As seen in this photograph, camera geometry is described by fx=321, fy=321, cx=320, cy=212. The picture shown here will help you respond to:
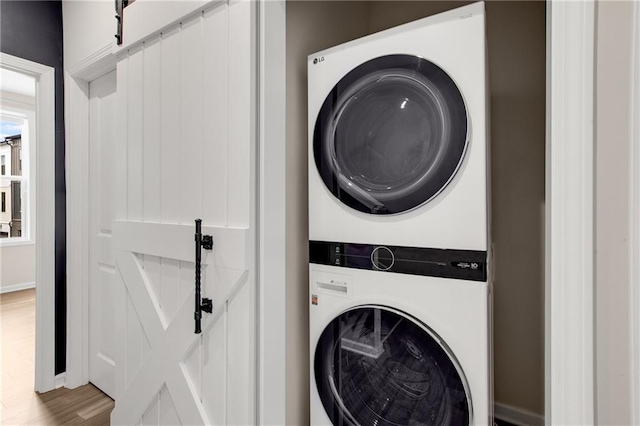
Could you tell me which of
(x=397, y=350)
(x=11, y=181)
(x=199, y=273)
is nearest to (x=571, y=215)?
(x=397, y=350)

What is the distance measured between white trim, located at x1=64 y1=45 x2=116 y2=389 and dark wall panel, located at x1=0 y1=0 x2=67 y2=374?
0.13 ft

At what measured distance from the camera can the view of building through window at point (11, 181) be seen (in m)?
4.47

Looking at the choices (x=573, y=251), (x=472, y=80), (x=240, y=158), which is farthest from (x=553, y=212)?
(x=240, y=158)

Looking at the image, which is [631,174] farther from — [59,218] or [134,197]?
[59,218]

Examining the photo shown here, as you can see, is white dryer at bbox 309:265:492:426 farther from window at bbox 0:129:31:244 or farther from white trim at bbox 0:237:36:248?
window at bbox 0:129:31:244

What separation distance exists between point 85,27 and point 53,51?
0.36 metres

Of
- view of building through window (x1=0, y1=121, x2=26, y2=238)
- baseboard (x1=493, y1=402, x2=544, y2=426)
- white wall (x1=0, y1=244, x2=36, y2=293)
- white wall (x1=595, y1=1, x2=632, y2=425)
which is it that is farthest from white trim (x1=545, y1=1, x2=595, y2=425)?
view of building through window (x1=0, y1=121, x2=26, y2=238)

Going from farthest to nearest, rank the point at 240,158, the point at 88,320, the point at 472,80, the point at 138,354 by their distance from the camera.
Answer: the point at 88,320 → the point at 138,354 → the point at 240,158 → the point at 472,80

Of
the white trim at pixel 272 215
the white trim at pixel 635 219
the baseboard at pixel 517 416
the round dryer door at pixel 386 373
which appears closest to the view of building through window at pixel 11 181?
the white trim at pixel 272 215

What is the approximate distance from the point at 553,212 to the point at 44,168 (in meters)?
2.65

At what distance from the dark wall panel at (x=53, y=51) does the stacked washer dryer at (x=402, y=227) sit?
1873 mm

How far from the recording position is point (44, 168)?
80.2 inches

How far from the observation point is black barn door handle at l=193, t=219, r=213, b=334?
120 centimetres

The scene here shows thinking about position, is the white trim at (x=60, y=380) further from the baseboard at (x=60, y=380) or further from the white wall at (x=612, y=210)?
the white wall at (x=612, y=210)
